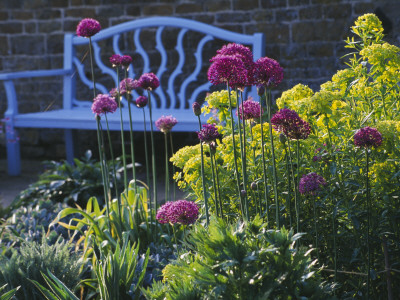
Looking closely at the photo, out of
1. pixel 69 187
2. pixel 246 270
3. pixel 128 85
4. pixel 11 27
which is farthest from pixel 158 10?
pixel 246 270

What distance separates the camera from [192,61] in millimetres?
5852

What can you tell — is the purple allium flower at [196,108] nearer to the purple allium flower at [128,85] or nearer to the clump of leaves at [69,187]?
the purple allium flower at [128,85]

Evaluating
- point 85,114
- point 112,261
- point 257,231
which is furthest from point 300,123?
point 85,114

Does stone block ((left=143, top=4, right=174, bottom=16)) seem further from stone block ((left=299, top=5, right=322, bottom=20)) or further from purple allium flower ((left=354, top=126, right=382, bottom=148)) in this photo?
purple allium flower ((left=354, top=126, right=382, bottom=148))

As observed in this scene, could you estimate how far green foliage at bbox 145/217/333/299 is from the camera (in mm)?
1439

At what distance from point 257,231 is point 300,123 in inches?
14.0

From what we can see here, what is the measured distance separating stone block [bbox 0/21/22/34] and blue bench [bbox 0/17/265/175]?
0.66 metres

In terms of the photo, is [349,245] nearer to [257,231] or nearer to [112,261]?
[257,231]

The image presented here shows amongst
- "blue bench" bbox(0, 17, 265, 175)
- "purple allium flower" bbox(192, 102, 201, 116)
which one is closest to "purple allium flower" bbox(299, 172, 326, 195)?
Result: "purple allium flower" bbox(192, 102, 201, 116)

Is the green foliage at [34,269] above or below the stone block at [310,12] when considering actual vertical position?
below

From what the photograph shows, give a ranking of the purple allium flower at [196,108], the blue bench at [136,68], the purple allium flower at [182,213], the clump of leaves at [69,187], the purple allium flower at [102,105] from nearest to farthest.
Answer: the purple allium flower at [182,213]
the purple allium flower at [196,108]
the purple allium flower at [102,105]
the clump of leaves at [69,187]
the blue bench at [136,68]

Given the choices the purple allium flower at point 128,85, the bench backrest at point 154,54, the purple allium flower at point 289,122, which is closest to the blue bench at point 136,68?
the bench backrest at point 154,54

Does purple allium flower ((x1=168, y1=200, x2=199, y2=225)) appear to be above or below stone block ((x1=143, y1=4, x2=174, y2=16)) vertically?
below

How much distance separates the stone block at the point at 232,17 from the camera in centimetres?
567
